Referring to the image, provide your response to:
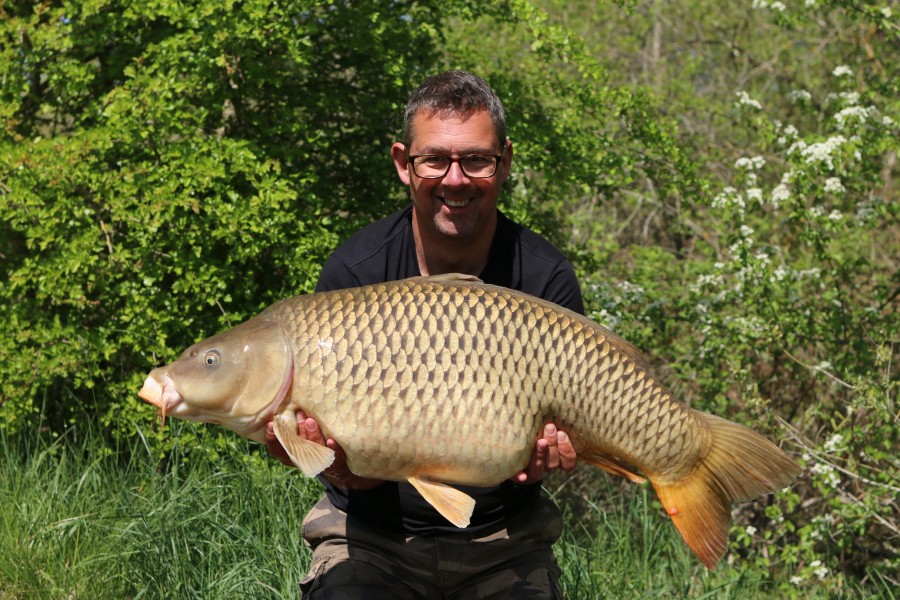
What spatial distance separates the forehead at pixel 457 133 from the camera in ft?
7.00

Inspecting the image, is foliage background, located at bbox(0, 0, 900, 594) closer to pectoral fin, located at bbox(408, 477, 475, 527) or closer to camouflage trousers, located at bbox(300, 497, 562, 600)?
camouflage trousers, located at bbox(300, 497, 562, 600)

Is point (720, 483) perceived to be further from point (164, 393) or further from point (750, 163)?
point (750, 163)

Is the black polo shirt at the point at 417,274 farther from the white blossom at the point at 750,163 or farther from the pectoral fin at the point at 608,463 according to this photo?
the white blossom at the point at 750,163

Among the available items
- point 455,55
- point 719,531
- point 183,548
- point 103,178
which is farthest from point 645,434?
point 455,55

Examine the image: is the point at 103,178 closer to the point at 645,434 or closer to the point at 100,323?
the point at 100,323

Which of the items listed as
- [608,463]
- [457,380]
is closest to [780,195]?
[608,463]

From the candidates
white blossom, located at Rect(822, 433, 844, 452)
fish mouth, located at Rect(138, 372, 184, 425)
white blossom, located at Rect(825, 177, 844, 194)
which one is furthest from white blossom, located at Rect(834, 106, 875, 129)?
fish mouth, located at Rect(138, 372, 184, 425)

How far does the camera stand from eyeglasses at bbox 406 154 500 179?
6.98 ft

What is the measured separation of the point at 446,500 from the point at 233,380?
0.41m

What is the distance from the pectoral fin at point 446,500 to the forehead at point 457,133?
0.64 m

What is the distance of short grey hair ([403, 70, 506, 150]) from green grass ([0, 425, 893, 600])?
1196 mm

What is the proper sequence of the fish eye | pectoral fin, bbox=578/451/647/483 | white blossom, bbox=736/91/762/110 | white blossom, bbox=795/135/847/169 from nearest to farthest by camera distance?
the fish eye, pectoral fin, bbox=578/451/647/483, white blossom, bbox=795/135/847/169, white blossom, bbox=736/91/762/110

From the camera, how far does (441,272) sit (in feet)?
7.29

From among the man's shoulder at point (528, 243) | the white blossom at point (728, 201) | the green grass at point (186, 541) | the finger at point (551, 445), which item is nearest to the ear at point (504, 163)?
the man's shoulder at point (528, 243)
